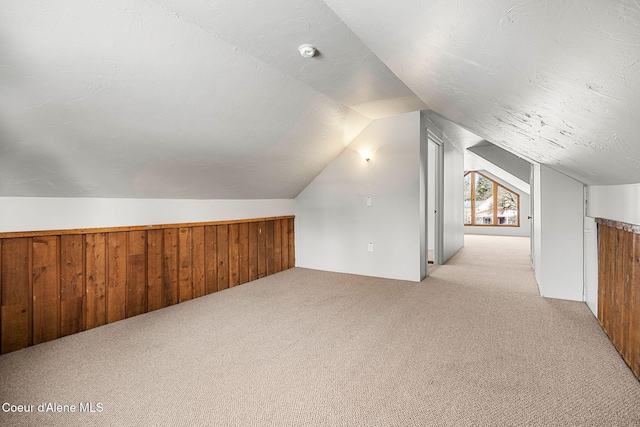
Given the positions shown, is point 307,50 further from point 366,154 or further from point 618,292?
point 618,292

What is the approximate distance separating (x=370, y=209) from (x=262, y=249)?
1.49 m

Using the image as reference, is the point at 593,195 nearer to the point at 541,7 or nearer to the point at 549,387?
the point at 549,387

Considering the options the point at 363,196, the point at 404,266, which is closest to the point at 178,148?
the point at 363,196

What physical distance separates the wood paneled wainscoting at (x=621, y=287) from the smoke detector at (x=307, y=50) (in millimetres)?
2170

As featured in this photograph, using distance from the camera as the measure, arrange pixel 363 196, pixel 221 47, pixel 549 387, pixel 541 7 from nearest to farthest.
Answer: pixel 541 7
pixel 549 387
pixel 221 47
pixel 363 196

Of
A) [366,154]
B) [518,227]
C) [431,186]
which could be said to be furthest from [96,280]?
[518,227]

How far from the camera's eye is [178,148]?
2.53 metres

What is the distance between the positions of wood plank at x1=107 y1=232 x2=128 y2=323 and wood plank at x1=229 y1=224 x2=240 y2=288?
1.15m

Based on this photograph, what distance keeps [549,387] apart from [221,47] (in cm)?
263

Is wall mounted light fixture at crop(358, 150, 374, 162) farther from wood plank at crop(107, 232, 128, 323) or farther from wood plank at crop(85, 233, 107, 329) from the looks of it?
wood plank at crop(85, 233, 107, 329)

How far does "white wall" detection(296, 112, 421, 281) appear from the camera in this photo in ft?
12.5

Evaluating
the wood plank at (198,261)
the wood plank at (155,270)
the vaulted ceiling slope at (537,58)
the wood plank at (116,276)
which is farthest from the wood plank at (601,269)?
the wood plank at (116,276)

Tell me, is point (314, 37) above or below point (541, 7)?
above

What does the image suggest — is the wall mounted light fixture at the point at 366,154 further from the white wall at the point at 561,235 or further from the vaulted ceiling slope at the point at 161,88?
the white wall at the point at 561,235
